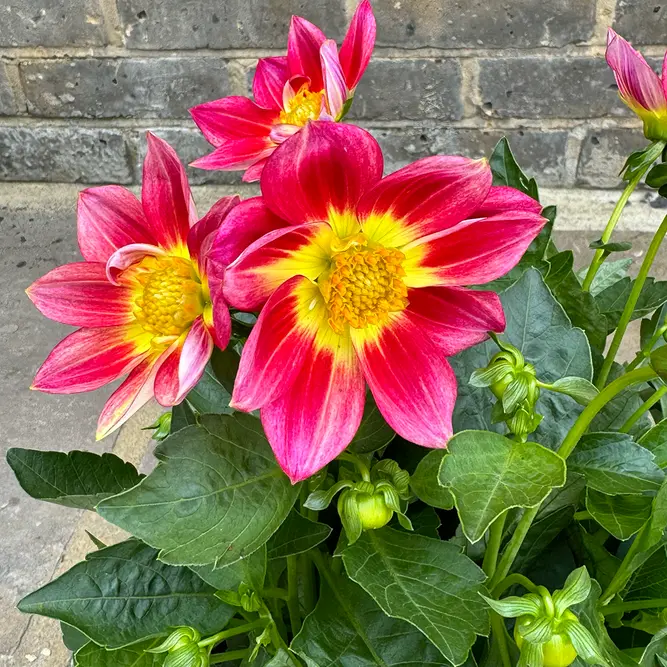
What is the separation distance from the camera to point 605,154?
3.53 ft

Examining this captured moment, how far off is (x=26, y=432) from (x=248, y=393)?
28.4 inches

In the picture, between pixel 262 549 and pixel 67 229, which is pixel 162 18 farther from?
pixel 262 549

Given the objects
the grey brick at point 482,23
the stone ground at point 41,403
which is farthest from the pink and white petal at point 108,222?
the grey brick at point 482,23

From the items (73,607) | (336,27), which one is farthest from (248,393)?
(336,27)

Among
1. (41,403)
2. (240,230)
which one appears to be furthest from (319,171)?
(41,403)

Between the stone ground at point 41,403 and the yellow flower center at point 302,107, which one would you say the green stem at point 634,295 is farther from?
the stone ground at point 41,403

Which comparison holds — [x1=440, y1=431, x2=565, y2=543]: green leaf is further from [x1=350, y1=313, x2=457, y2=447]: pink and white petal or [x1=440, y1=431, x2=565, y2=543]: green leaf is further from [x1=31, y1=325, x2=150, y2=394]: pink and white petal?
[x1=31, y1=325, x2=150, y2=394]: pink and white petal

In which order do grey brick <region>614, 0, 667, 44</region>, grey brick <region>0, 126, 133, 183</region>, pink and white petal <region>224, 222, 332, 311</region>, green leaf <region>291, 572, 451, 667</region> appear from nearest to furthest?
pink and white petal <region>224, 222, 332, 311</region>
green leaf <region>291, 572, 451, 667</region>
grey brick <region>614, 0, 667, 44</region>
grey brick <region>0, 126, 133, 183</region>

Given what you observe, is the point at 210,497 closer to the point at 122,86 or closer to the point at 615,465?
the point at 615,465

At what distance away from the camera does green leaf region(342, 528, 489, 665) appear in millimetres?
308

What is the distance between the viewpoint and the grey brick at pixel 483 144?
1.08 meters

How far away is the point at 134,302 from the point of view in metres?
0.33

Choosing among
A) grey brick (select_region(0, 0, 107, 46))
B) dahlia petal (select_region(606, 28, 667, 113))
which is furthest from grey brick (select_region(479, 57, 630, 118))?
dahlia petal (select_region(606, 28, 667, 113))

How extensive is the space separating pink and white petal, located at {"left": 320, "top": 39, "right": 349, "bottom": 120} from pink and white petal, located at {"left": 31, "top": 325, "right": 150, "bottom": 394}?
0.13 meters
